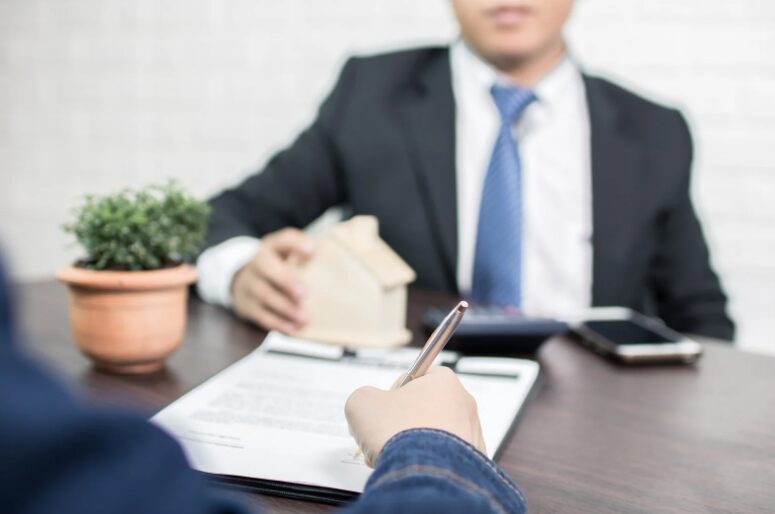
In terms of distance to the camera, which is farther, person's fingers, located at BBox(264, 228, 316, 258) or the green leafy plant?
person's fingers, located at BBox(264, 228, 316, 258)

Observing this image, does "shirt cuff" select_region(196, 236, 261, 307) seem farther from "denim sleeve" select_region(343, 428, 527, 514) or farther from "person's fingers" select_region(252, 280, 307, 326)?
"denim sleeve" select_region(343, 428, 527, 514)

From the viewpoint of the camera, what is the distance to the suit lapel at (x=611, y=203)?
1.45 meters

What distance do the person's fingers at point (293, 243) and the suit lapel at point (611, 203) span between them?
71cm

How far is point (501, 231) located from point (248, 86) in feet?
4.18

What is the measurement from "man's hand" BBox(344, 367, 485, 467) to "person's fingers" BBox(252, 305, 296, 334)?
16.6 inches

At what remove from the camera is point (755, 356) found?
95cm

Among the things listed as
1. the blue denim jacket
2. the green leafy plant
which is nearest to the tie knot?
the green leafy plant

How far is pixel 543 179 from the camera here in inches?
61.3

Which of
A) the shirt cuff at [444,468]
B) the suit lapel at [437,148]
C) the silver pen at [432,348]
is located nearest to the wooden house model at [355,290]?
the silver pen at [432,348]

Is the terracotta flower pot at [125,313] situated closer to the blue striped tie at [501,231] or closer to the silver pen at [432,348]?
the silver pen at [432,348]

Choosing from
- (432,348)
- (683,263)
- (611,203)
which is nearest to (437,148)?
(611,203)

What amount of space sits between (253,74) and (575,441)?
6.44 feet

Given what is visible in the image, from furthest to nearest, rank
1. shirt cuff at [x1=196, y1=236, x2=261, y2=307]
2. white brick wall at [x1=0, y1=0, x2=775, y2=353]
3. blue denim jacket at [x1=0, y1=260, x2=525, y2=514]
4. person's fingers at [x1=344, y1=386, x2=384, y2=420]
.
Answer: white brick wall at [x1=0, y1=0, x2=775, y2=353] → shirt cuff at [x1=196, y1=236, x2=261, y2=307] → person's fingers at [x1=344, y1=386, x2=384, y2=420] → blue denim jacket at [x1=0, y1=260, x2=525, y2=514]

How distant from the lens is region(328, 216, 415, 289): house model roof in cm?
86
